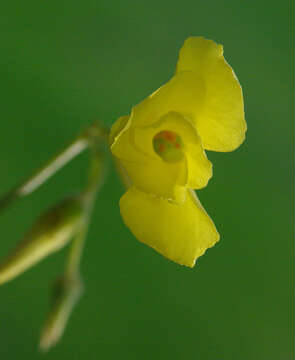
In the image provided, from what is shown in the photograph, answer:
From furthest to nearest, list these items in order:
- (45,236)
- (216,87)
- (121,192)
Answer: (121,192), (45,236), (216,87)

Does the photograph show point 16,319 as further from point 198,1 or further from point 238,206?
point 198,1

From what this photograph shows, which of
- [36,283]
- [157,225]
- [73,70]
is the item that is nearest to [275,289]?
[36,283]

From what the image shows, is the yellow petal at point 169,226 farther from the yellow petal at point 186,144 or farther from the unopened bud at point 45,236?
the unopened bud at point 45,236

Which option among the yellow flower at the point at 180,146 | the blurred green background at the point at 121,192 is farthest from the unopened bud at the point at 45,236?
the blurred green background at the point at 121,192

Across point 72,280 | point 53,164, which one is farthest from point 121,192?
point 53,164

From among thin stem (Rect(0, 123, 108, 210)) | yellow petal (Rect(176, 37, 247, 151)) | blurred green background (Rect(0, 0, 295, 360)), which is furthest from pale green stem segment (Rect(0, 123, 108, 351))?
blurred green background (Rect(0, 0, 295, 360))

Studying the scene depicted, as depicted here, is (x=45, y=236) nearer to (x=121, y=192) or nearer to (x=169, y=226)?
(x=169, y=226)
